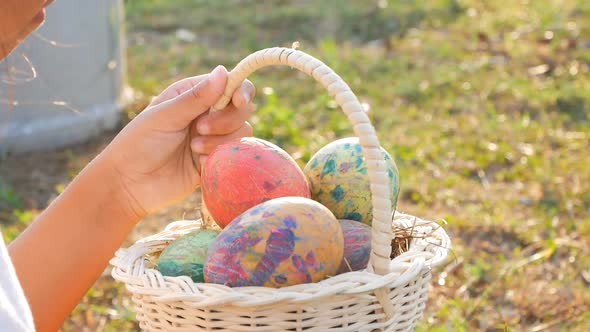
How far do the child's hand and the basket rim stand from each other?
0.25 meters

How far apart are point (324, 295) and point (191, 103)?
575 millimetres

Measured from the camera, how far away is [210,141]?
6.24ft

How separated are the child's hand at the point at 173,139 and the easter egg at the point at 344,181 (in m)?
0.20

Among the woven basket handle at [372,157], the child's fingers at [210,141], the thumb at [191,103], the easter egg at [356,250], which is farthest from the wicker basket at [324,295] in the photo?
the child's fingers at [210,141]

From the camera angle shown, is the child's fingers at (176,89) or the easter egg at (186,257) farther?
the child's fingers at (176,89)

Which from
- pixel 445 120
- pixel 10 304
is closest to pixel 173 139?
pixel 10 304

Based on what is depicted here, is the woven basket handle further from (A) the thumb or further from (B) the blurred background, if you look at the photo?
(B) the blurred background

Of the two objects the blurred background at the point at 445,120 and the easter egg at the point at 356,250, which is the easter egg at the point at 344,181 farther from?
the blurred background at the point at 445,120

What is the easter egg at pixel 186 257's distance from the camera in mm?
1640

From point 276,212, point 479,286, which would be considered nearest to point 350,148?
point 276,212

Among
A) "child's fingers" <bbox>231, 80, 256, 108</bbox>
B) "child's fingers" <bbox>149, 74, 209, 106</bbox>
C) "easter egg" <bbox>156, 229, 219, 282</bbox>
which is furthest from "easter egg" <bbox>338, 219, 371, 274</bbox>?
"child's fingers" <bbox>149, 74, 209, 106</bbox>

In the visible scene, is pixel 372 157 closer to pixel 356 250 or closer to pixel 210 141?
pixel 356 250

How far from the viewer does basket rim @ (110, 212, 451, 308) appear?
1384 millimetres

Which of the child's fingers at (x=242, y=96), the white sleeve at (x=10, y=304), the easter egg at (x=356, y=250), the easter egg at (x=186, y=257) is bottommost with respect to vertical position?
the easter egg at (x=356, y=250)
